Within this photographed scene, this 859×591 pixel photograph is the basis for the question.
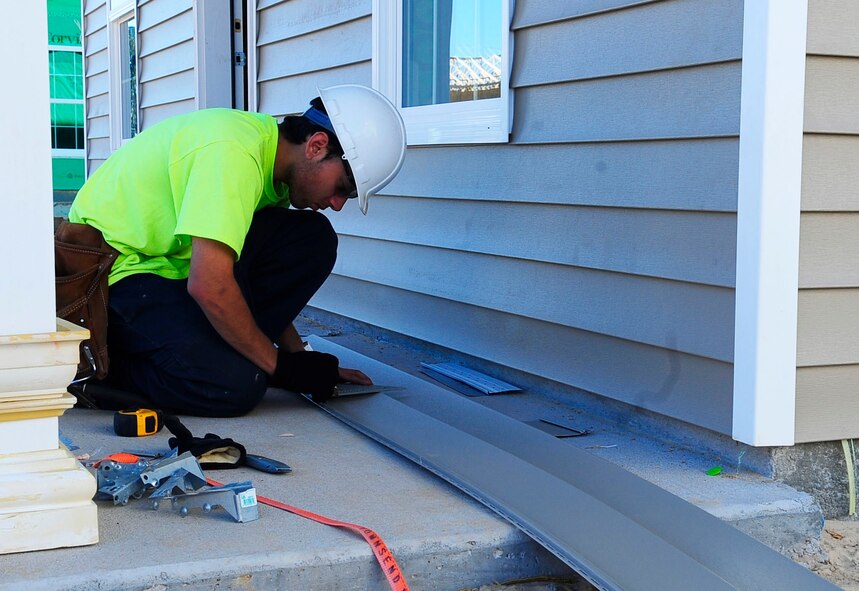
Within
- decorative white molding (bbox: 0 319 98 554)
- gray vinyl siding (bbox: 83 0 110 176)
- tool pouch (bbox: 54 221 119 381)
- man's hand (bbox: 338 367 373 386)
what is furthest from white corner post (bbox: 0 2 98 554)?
gray vinyl siding (bbox: 83 0 110 176)

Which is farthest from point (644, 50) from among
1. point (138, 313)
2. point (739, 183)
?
point (138, 313)

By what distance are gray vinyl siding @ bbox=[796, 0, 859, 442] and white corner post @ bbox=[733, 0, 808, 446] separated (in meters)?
0.05

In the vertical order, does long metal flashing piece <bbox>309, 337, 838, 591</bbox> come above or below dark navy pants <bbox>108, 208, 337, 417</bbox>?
below

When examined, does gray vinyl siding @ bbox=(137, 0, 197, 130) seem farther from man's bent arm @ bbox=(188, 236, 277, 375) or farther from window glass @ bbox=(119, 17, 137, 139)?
man's bent arm @ bbox=(188, 236, 277, 375)

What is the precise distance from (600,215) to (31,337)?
1892 mm

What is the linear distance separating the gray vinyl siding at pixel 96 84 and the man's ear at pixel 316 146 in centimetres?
723

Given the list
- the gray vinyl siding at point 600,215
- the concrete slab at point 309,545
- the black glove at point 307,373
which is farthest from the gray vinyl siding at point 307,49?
the concrete slab at point 309,545

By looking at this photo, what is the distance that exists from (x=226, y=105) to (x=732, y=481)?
5035 mm

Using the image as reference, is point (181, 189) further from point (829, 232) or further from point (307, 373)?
point (829, 232)

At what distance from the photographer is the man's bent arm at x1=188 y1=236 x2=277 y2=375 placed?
9.16 ft

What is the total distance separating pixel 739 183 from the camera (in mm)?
2613

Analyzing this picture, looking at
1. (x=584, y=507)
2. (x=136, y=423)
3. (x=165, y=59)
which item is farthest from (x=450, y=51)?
(x=165, y=59)

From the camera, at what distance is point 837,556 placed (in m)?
2.50

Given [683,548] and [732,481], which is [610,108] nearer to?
[732,481]
